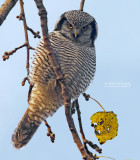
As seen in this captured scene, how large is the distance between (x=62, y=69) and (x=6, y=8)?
3.07 ft

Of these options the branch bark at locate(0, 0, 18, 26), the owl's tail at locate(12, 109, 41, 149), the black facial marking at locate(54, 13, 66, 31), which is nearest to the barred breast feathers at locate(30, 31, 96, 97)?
the black facial marking at locate(54, 13, 66, 31)

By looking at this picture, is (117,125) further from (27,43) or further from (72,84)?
(72,84)

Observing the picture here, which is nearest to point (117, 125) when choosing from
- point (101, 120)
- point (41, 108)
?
point (101, 120)

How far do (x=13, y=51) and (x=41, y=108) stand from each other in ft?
3.94

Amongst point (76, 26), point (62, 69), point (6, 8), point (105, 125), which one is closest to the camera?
point (105, 125)

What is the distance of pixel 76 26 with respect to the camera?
11.1 feet

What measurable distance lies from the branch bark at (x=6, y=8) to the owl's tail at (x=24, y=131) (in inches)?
55.2

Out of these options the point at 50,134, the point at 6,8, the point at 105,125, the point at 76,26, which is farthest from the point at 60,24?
the point at 105,125

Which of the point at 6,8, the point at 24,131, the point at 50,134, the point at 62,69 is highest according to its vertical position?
the point at 6,8

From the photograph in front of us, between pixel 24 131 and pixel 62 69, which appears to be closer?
pixel 62 69

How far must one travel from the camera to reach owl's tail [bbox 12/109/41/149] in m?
3.39

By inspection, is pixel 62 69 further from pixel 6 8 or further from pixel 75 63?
pixel 6 8

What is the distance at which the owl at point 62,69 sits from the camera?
3207 millimetres

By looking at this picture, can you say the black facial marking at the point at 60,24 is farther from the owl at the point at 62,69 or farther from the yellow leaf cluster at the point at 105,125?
the yellow leaf cluster at the point at 105,125
